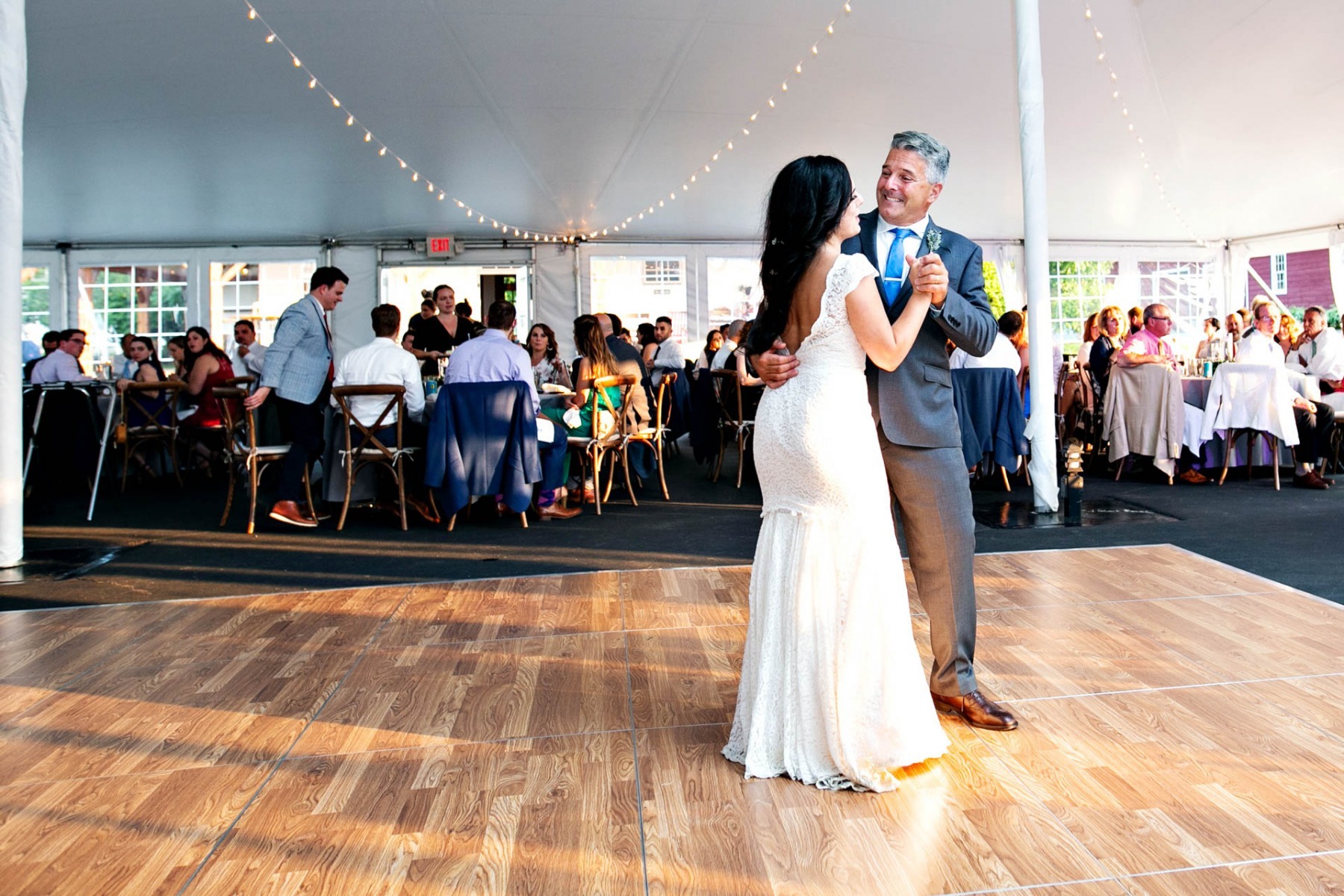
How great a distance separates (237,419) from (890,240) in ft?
16.1

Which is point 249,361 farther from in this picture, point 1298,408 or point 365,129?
point 1298,408

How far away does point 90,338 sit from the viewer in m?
15.8

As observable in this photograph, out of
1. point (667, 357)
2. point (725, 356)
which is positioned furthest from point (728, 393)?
point (667, 357)

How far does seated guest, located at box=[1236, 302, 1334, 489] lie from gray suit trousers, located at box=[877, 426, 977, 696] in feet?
18.2

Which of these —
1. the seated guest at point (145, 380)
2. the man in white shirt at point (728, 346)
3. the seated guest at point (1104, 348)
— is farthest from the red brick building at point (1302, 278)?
the seated guest at point (145, 380)

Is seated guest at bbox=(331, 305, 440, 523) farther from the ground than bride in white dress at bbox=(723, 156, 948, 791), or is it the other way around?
seated guest at bbox=(331, 305, 440, 523)

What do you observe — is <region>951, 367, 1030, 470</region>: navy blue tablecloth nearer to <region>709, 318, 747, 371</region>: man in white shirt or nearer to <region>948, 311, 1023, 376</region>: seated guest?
<region>948, 311, 1023, 376</region>: seated guest

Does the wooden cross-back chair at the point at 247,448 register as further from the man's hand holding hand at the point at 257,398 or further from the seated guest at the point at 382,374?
the seated guest at the point at 382,374

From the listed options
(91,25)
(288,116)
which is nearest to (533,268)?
(288,116)

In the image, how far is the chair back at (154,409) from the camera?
8000 millimetres

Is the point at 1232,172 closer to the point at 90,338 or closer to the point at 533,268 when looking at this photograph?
the point at 533,268

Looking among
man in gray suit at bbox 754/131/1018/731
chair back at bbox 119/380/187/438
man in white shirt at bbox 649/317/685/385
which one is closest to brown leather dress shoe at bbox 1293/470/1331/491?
man in white shirt at bbox 649/317/685/385

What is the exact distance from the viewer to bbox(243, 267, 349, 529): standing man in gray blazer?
6.02m

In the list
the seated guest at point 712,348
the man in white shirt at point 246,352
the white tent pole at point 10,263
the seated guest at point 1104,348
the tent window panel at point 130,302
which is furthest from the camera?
the tent window panel at point 130,302
